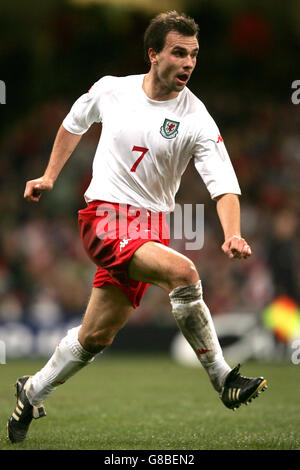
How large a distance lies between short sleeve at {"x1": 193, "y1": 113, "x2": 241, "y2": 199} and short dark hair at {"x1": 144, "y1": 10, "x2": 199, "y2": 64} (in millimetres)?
507

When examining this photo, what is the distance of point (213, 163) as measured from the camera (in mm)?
4672

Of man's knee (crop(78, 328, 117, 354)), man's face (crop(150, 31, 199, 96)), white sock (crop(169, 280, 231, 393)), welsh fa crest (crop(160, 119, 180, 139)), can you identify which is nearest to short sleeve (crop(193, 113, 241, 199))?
welsh fa crest (crop(160, 119, 180, 139))

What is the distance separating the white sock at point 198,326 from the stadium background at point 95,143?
7103 mm

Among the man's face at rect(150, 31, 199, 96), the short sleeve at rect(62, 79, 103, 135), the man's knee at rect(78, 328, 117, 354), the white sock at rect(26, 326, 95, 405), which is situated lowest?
the white sock at rect(26, 326, 95, 405)

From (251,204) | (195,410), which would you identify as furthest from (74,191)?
(195,410)

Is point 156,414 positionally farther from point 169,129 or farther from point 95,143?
point 95,143

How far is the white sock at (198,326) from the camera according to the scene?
425 cm

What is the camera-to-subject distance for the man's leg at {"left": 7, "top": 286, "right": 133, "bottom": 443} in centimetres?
477

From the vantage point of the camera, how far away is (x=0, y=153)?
14.9 m

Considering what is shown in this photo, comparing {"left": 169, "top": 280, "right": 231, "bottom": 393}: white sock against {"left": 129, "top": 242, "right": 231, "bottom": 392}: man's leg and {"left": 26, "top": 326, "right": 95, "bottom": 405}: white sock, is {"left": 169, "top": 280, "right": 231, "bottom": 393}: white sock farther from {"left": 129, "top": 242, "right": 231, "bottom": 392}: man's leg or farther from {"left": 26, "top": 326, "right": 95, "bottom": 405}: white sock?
{"left": 26, "top": 326, "right": 95, "bottom": 405}: white sock

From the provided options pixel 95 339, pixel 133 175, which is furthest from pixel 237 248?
pixel 95 339

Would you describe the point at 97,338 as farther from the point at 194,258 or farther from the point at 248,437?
the point at 194,258

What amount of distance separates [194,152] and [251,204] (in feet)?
28.9

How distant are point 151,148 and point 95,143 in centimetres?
965
